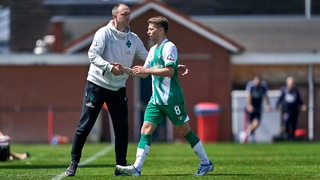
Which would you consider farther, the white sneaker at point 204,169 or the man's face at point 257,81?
the man's face at point 257,81

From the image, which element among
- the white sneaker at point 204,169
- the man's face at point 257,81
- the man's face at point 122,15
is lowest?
A: the white sneaker at point 204,169

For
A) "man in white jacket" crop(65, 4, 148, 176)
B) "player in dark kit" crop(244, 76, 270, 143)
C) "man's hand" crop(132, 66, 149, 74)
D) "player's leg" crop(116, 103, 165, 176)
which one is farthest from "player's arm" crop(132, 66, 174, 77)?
"player in dark kit" crop(244, 76, 270, 143)

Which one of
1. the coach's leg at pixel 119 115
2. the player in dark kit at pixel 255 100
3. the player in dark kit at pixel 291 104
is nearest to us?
the coach's leg at pixel 119 115

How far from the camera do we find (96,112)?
12086 mm

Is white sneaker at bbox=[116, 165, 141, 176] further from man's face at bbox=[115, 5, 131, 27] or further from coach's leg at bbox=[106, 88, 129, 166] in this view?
man's face at bbox=[115, 5, 131, 27]

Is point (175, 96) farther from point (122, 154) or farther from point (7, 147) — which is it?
point (7, 147)

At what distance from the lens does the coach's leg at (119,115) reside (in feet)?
39.9

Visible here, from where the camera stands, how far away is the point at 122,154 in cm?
1237

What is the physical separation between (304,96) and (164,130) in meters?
5.33

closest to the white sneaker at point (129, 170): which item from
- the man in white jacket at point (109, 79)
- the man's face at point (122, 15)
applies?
the man in white jacket at point (109, 79)

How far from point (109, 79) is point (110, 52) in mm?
334

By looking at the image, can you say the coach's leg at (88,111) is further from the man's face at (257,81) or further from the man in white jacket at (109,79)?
the man's face at (257,81)

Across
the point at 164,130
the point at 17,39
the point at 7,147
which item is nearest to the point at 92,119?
the point at 7,147

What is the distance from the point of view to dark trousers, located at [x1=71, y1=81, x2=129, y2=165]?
12.0 m
